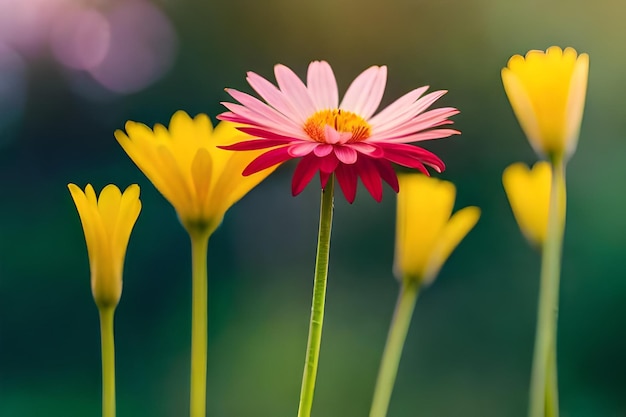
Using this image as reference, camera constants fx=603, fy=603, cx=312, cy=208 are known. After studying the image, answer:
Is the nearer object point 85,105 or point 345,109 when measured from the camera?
point 345,109

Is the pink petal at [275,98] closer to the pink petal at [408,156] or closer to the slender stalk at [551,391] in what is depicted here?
the pink petal at [408,156]

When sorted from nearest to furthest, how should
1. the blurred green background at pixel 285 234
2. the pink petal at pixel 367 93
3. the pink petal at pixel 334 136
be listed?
1. the pink petal at pixel 334 136
2. the pink petal at pixel 367 93
3. the blurred green background at pixel 285 234

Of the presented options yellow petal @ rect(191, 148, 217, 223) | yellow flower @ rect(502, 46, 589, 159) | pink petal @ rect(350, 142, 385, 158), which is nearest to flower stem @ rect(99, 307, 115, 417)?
yellow petal @ rect(191, 148, 217, 223)

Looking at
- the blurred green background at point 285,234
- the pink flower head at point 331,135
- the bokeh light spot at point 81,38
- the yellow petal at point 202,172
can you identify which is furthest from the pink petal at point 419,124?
the bokeh light spot at point 81,38

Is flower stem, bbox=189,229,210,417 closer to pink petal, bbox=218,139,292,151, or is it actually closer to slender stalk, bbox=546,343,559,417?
pink petal, bbox=218,139,292,151

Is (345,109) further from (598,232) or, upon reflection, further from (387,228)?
(598,232)

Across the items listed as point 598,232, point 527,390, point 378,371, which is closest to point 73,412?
point 378,371

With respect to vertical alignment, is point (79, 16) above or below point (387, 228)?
above

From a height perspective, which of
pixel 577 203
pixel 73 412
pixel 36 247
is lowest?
pixel 73 412
